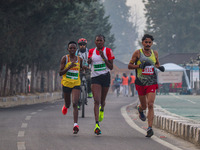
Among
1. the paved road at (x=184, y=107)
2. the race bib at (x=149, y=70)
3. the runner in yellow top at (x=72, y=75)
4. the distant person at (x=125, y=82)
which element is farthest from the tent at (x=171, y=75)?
the race bib at (x=149, y=70)

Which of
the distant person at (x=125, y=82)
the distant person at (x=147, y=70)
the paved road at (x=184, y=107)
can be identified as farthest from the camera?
the distant person at (x=125, y=82)

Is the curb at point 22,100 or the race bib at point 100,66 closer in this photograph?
the race bib at point 100,66

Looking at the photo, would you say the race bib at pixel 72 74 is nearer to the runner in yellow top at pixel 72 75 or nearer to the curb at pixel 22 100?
the runner in yellow top at pixel 72 75

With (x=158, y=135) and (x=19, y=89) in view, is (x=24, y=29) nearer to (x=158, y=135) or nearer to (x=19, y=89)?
(x=19, y=89)

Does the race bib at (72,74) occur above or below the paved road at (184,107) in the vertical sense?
above

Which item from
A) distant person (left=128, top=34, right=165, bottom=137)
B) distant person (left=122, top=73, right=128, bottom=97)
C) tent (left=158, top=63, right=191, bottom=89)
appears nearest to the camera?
distant person (left=128, top=34, right=165, bottom=137)

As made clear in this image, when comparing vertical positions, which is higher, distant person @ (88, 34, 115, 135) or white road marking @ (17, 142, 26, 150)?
distant person @ (88, 34, 115, 135)

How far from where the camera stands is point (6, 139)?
10625 millimetres

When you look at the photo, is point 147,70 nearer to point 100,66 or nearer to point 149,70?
point 149,70

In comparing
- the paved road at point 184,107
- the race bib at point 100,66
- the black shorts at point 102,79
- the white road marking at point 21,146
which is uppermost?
the race bib at point 100,66

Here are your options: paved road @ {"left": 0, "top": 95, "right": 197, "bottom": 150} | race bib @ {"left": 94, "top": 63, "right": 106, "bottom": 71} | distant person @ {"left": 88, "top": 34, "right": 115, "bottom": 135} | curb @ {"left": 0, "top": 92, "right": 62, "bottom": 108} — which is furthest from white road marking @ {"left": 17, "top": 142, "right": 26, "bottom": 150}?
curb @ {"left": 0, "top": 92, "right": 62, "bottom": 108}

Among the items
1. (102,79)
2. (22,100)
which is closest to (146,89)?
(102,79)

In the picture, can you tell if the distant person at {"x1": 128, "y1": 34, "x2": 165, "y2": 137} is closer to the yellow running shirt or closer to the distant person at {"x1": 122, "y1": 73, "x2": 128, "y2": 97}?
the yellow running shirt

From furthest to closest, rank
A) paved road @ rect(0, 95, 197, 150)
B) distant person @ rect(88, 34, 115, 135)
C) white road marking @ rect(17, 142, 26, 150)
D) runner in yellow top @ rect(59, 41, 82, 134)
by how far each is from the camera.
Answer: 1. runner in yellow top @ rect(59, 41, 82, 134)
2. distant person @ rect(88, 34, 115, 135)
3. paved road @ rect(0, 95, 197, 150)
4. white road marking @ rect(17, 142, 26, 150)
